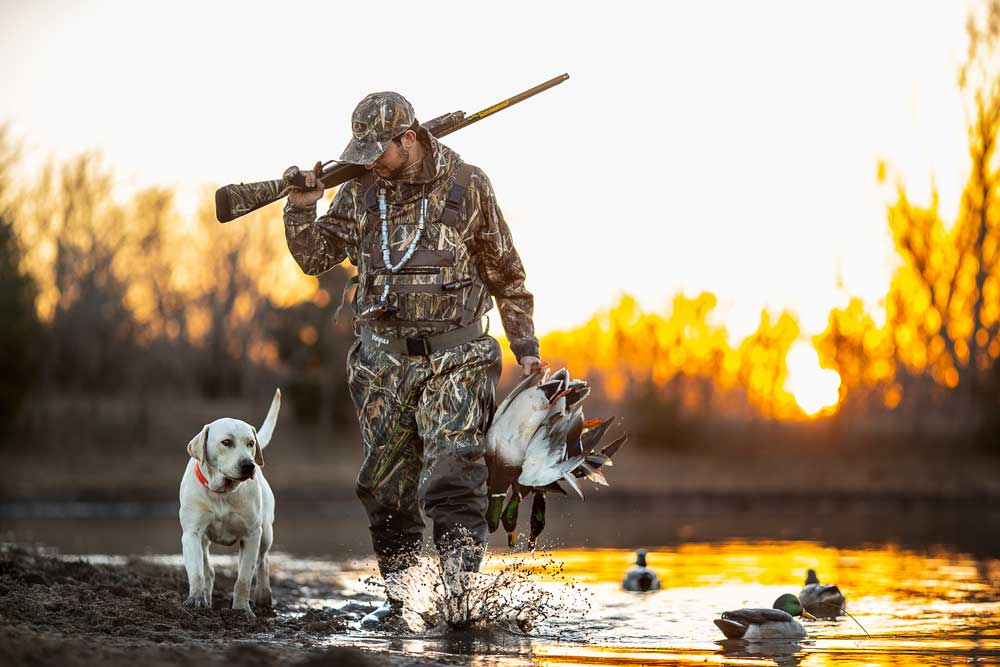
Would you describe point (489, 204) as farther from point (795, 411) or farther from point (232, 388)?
point (232, 388)

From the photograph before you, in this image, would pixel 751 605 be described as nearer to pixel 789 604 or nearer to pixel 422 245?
pixel 789 604

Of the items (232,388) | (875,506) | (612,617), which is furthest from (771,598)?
(232,388)

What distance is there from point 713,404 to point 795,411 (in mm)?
4481

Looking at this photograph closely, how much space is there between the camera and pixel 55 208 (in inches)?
1827

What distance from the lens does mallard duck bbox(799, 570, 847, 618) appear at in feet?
27.2

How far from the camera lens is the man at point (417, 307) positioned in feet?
22.1

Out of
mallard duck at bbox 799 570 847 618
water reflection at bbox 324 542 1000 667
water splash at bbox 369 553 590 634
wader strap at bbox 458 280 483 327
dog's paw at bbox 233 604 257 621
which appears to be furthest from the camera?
mallard duck at bbox 799 570 847 618

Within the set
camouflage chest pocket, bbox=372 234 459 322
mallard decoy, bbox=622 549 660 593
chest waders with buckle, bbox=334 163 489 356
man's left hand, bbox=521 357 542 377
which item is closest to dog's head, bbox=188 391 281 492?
chest waders with buckle, bbox=334 163 489 356

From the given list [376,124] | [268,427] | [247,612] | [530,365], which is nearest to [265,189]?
[376,124]

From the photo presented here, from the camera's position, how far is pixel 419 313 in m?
6.85

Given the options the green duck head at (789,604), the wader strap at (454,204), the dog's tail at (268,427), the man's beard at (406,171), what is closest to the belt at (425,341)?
the wader strap at (454,204)

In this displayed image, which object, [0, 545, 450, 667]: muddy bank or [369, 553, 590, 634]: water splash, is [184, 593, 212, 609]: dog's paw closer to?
[0, 545, 450, 667]: muddy bank

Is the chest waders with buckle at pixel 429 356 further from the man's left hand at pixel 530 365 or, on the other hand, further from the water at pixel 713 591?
the water at pixel 713 591

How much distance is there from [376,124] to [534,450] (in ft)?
6.03
